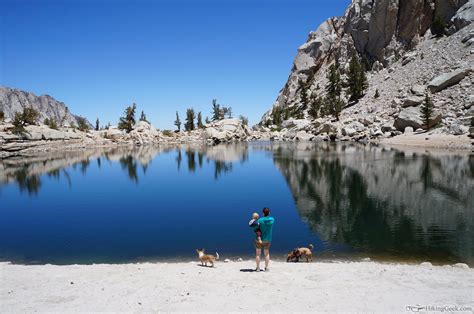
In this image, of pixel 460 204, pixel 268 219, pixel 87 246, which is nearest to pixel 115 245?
pixel 87 246

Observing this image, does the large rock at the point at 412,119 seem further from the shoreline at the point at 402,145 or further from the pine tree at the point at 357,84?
the pine tree at the point at 357,84

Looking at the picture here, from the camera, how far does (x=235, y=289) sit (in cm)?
1025

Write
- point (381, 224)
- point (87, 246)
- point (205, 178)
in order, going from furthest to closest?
point (205, 178) < point (381, 224) < point (87, 246)

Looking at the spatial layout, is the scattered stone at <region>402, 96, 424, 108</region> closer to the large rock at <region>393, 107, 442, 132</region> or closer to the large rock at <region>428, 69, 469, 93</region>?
the large rock at <region>393, 107, 442, 132</region>

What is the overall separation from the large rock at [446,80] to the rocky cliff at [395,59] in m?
0.18

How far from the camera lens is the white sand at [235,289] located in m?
9.09

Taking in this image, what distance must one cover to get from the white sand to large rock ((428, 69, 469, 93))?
7853 centimetres

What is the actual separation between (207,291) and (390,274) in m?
5.89

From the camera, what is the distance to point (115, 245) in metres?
19.4

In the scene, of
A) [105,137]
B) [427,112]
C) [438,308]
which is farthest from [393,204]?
[105,137]

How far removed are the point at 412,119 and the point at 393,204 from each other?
5529 cm

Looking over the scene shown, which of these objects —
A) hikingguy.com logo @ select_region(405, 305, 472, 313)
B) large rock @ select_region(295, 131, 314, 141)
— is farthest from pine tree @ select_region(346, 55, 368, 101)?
hikingguy.com logo @ select_region(405, 305, 472, 313)

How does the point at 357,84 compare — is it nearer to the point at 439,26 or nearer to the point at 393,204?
the point at 439,26

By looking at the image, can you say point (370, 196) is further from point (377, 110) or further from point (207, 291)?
point (377, 110)
